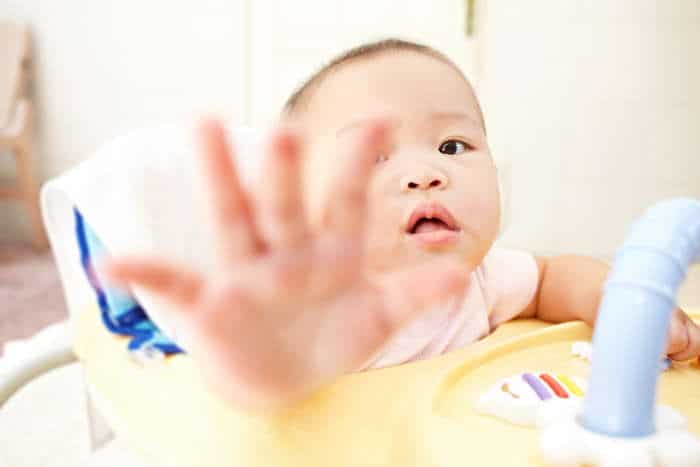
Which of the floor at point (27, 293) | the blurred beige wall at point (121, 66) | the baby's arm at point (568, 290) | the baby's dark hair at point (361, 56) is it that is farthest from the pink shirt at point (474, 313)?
the blurred beige wall at point (121, 66)

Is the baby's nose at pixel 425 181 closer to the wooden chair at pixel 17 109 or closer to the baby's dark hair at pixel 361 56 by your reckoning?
the baby's dark hair at pixel 361 56

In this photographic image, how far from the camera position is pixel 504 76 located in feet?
5.37

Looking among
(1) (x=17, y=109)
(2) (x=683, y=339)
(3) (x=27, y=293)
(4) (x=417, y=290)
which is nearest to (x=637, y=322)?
(4) (x=417, y=290)

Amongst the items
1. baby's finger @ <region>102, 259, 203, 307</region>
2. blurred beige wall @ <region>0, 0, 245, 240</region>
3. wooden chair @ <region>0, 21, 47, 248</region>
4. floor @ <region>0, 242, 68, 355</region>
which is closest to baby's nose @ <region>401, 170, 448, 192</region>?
baby's finger @ <region>102, 259, 203, 307</region>

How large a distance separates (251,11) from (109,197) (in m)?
1.48

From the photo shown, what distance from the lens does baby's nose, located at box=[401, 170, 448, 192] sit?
46cm

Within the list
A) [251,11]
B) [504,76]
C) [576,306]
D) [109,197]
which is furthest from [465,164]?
[251,11]

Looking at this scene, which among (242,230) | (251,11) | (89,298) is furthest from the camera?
(251,11)

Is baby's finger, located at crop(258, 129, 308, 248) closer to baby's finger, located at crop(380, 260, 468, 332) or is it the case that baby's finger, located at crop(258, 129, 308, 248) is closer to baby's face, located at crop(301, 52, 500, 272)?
baby's finger, located at crop(380, 260, 468, 332)

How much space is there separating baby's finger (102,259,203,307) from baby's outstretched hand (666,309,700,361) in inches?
12.4

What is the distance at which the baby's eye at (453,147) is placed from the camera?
516mm

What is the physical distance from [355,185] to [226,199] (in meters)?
0.05

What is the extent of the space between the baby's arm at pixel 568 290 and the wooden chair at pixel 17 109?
1841mm

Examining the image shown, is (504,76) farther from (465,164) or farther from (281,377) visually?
(281,377)
